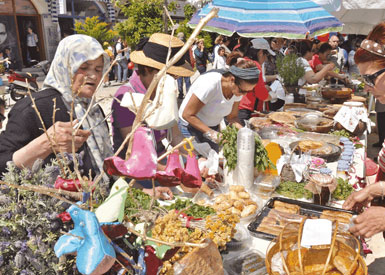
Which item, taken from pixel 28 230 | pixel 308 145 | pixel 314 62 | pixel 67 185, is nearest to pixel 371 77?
pixel 308 145

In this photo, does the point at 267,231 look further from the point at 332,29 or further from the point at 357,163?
the point at 332,29

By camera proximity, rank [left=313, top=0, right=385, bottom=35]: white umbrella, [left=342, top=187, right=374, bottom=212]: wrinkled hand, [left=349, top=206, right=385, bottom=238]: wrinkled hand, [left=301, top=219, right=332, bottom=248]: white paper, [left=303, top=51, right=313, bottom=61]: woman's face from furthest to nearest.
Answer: [left=303, top=51, right=313, bottom=61]: woman's face
[left=313, top=0, right=385, bottom=35]: white umbrella
[left=342, top=187, right=374, bottom=212]: wrinkled hand
[left=349, top=206, right=385, bottom=238]: wrinkled hand
[left=301, top=219, right=332, bottom=248]: white paper

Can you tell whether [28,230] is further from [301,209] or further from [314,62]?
[314,62]

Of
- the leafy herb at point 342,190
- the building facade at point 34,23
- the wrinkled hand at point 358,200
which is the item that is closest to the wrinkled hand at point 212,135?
the leafy herb at point 342,190

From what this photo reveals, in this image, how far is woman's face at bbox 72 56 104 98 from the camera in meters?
1.62

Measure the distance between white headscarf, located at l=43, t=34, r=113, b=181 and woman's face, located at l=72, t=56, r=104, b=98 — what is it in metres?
0.03

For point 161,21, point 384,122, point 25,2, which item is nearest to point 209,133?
point 384,122

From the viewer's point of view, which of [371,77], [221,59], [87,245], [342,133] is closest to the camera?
[87,245]

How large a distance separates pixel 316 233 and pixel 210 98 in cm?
171

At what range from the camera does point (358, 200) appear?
6.22ft

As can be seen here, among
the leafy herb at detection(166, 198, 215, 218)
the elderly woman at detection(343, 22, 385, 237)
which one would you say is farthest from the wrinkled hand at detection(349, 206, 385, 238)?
the leafy herb at detection(166, 198, 215, 218)

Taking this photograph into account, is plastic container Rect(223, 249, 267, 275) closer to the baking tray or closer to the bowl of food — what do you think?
the baking tray

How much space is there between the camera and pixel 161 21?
921 cm

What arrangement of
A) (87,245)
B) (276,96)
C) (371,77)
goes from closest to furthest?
(87,245) → (371,77) → (276,96)
